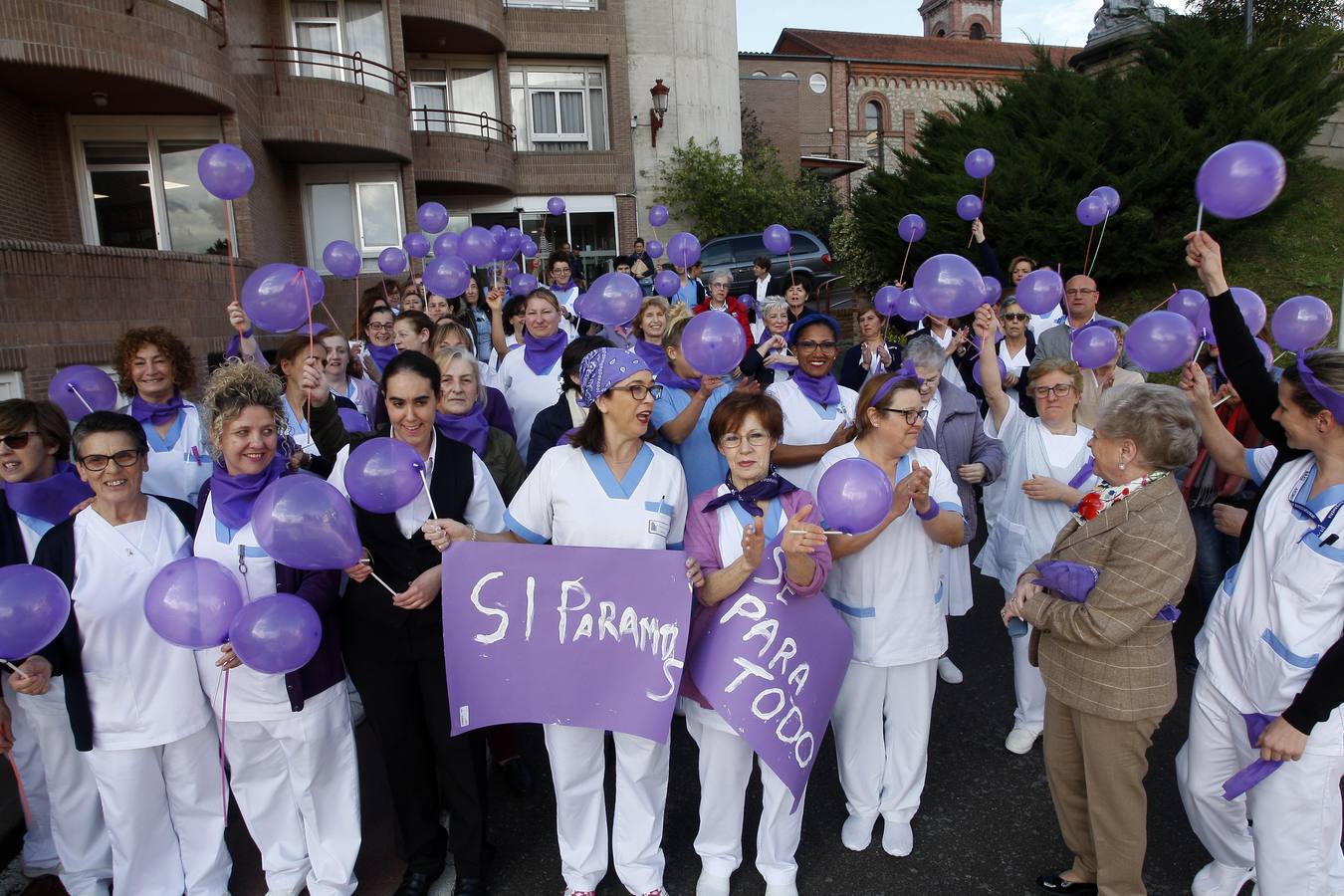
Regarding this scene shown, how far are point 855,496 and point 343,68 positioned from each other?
14731 mm

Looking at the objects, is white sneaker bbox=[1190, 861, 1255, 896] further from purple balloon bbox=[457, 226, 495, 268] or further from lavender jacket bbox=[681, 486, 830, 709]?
purple balloon bbox=[457, 226, 495, 268]

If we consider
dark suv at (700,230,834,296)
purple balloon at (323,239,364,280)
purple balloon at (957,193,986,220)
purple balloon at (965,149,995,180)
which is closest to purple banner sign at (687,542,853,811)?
purple balloon at (323,239,364,280)

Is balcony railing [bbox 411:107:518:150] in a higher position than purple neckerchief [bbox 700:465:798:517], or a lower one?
higher

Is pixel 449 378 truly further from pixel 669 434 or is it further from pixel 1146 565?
pixel 1146 565

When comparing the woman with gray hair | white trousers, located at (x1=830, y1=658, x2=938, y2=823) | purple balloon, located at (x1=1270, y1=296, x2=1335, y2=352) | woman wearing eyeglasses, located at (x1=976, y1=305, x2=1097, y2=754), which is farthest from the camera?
purple balloon, located at (x1=1270, y1=296, x2=1335, y2=352)

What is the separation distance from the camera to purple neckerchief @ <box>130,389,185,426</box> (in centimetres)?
377

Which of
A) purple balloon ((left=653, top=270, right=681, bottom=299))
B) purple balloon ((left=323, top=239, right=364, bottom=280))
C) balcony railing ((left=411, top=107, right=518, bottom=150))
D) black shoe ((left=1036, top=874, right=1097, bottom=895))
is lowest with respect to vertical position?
black shoe ((left=1036, top=874, right=1097, bottom=895))

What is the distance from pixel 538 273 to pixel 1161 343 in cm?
1602

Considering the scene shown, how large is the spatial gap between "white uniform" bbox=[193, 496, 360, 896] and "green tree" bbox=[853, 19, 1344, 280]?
11.4 metres

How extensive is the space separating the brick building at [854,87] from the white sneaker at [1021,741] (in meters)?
27.7

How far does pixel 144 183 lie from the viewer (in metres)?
11.8

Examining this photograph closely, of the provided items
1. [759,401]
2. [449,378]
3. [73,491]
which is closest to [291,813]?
[73,491]

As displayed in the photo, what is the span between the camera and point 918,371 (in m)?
3.94

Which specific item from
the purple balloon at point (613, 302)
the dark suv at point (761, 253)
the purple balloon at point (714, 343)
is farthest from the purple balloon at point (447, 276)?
the dark suv at point (761, 253)
